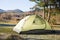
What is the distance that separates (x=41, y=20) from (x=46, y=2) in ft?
31.4

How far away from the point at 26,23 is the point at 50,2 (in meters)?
9.95

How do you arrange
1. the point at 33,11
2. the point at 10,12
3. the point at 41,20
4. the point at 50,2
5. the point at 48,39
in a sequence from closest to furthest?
the point at 48,39, the point at 41,20, the point at 50,2, the point at 33,11, the point at 10,12

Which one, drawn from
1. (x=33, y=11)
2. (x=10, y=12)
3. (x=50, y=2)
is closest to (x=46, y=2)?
(x=50, y=2)

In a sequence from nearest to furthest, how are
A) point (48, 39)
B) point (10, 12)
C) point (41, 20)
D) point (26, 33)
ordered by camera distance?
point (48, 39) → point (26, 33) → point (41, 20) → point (10, 12)

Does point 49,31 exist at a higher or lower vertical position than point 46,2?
lower

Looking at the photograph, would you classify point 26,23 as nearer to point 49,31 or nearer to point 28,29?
point 28,29

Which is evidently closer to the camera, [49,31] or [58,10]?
[49,31]

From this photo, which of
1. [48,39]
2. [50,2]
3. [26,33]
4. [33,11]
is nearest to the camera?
[48,39]

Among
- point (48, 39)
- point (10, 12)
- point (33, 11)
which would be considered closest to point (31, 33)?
point (48, 39)

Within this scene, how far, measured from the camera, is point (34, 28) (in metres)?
11.3

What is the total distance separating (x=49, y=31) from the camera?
463 inches

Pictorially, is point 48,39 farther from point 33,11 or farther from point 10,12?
point 10,12

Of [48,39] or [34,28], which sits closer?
[48,39]

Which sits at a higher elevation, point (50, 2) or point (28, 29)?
point (50, 2)
